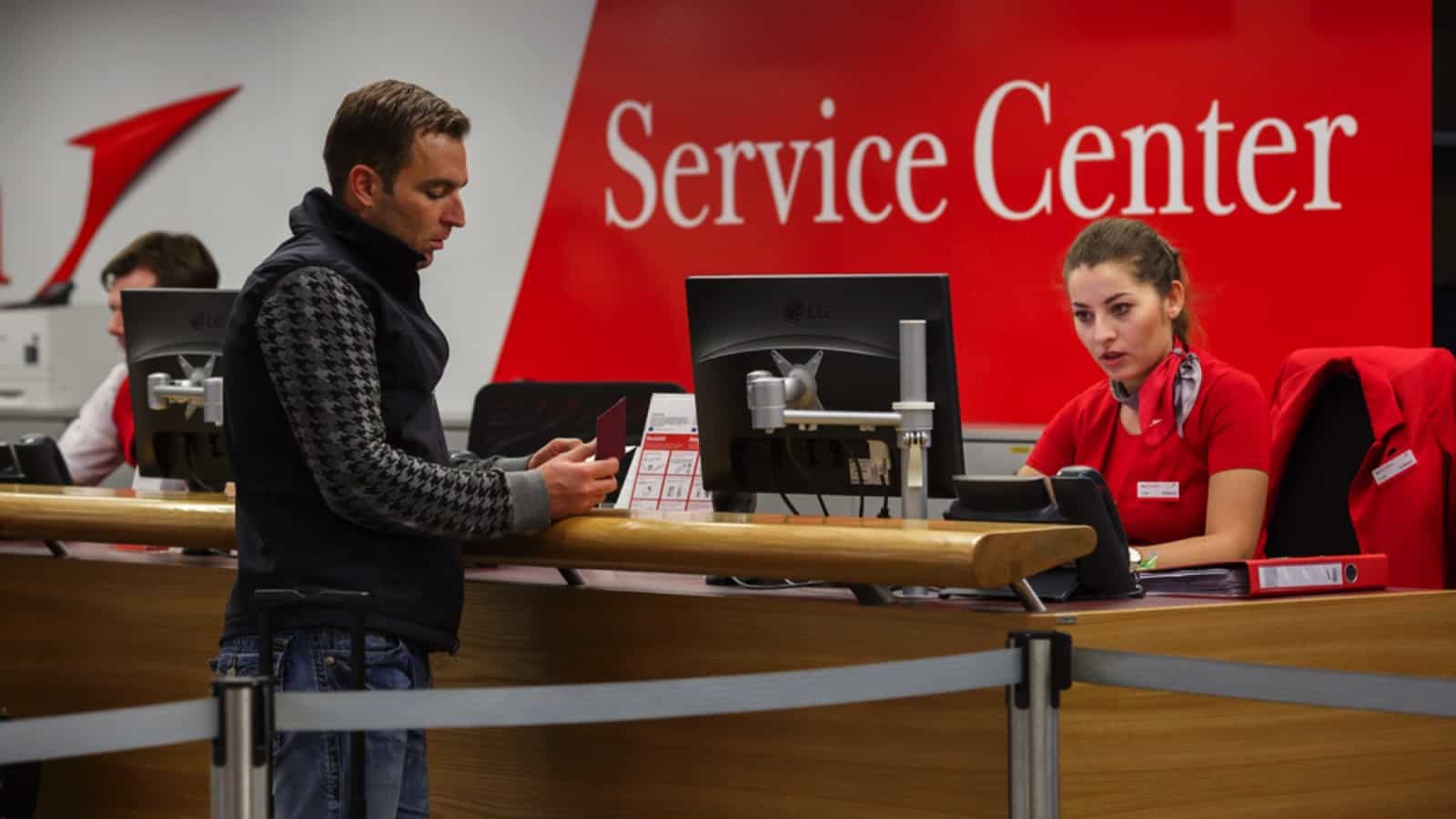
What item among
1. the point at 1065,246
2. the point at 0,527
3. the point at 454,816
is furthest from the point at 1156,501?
the point at 1065,246

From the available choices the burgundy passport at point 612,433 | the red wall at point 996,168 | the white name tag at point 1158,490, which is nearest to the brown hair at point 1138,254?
the white name tag at point 1158,490

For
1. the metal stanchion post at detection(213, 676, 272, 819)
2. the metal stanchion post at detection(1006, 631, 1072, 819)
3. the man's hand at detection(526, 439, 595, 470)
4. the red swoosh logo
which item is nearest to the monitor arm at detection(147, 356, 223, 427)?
the man's hand at detection(526, 439, 595, 470)

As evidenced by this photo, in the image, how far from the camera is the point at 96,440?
4738 mm

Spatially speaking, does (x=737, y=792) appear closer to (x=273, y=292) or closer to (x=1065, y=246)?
(x=273, y=292)

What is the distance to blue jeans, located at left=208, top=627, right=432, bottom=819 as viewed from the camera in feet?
7.50

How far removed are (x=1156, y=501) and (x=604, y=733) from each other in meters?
1.04

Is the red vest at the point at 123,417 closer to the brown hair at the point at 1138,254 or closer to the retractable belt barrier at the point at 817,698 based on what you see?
the brown hair at the point at 1138,254

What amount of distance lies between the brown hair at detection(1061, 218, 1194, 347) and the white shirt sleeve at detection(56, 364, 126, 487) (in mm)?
2582

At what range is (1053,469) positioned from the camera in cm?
339

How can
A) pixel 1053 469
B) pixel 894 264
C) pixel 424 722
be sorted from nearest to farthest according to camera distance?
pixel 424 722
pixel 1053 469
pixel 894 264

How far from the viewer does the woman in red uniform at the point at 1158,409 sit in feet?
9.98

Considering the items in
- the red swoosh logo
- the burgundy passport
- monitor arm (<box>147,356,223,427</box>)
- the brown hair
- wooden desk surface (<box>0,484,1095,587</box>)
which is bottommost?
wooden desk surface (<box>0,484,1095,587</box>)

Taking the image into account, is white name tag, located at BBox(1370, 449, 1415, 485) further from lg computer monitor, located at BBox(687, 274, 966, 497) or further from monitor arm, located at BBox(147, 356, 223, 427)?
monitor arm, located at BBox(147, 356, 223, 427)

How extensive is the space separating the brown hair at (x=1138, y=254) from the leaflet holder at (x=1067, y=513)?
0.80 m
